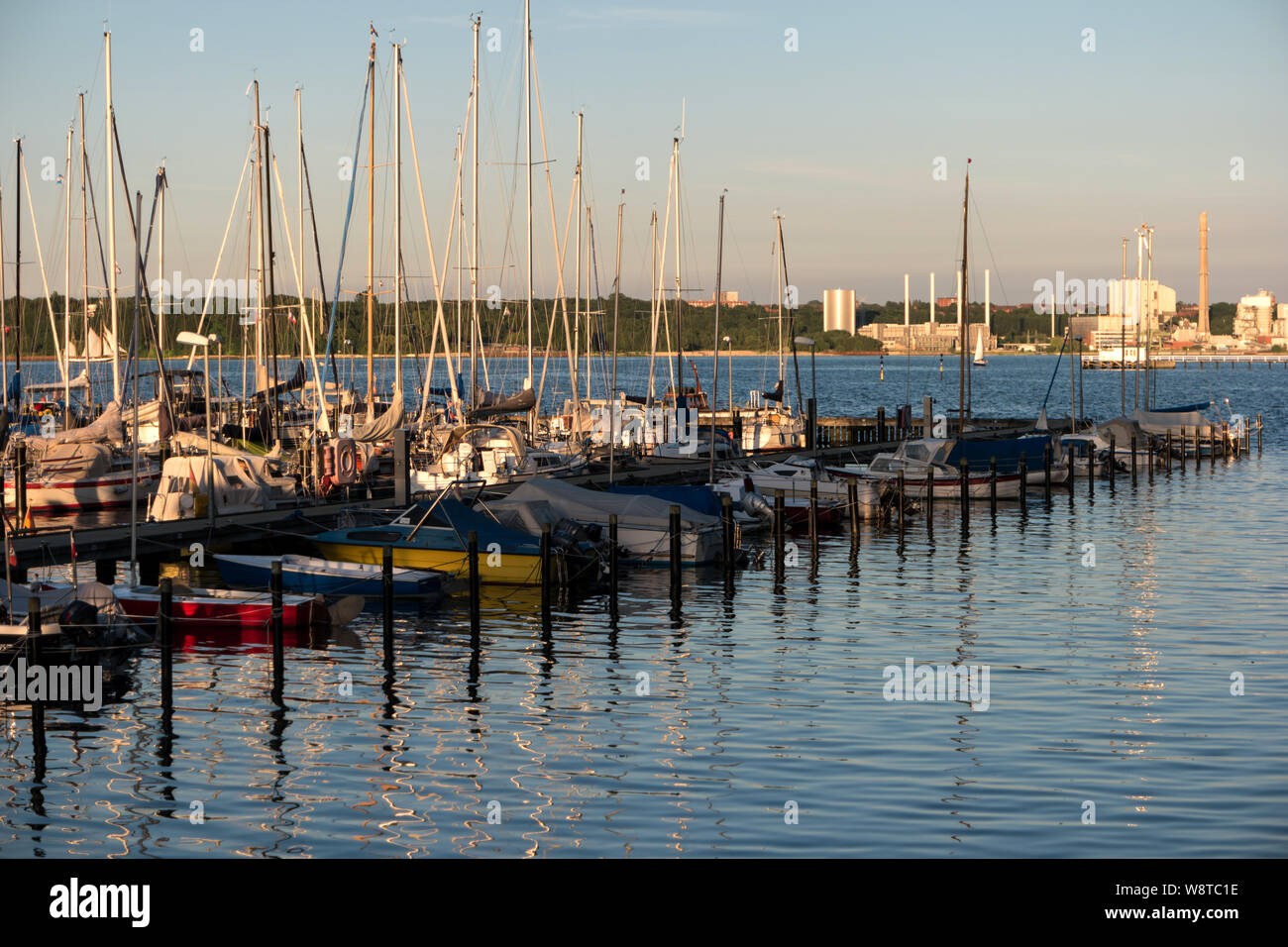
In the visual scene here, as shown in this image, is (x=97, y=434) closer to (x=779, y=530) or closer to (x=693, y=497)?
(x=693, y=497)

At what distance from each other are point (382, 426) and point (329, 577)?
1397cm

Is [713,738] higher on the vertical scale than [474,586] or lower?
lower

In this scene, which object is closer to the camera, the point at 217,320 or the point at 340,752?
the point at 340,752

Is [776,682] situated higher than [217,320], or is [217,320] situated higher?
[217,320]

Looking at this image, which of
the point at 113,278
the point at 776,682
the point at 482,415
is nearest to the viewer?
the point at 776,682

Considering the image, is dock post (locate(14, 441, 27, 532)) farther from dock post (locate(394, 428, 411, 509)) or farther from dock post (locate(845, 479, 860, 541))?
dock post (locate(845, 479, 860, 541))

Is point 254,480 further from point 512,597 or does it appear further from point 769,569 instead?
point 769,569

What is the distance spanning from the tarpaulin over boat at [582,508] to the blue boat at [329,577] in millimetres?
3329

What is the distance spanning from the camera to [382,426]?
4491cm

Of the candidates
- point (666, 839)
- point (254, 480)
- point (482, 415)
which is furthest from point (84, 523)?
point (666, 839)

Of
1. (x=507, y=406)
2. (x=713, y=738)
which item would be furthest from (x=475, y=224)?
(x=713, y=738)

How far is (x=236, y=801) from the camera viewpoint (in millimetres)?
18406

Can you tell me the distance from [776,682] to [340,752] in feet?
26.3

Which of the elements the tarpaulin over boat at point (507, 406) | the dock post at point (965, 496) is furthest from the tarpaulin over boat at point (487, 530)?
the dock post at point (965, 496)
